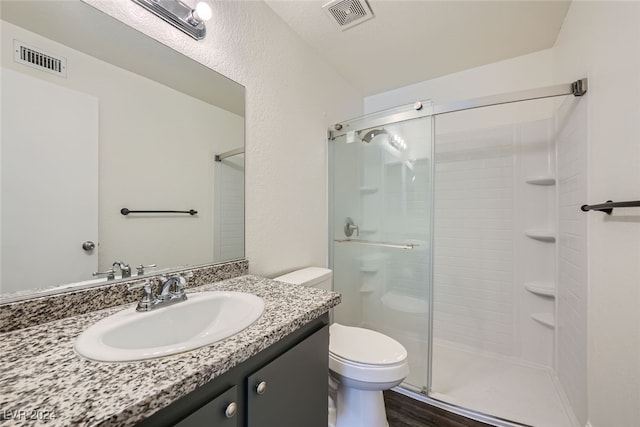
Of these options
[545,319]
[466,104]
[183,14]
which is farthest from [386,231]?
[183,14]

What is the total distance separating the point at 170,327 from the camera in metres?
0.84

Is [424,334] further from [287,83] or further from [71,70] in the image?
[71,70]

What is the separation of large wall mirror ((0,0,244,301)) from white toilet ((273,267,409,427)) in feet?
2.59

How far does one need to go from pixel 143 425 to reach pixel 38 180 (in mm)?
782

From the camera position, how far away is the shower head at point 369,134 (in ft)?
6.48

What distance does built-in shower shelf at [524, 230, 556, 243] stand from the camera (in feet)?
5.98

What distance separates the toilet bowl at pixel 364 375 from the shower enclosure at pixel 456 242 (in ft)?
1.92

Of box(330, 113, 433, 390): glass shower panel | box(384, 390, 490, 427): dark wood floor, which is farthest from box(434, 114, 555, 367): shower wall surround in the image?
box(384, 390, 490, 427): dark wood floor

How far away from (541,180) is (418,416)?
183 cm

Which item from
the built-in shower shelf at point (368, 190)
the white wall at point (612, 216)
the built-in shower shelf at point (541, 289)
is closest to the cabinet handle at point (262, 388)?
the white wall at point (612, 216)

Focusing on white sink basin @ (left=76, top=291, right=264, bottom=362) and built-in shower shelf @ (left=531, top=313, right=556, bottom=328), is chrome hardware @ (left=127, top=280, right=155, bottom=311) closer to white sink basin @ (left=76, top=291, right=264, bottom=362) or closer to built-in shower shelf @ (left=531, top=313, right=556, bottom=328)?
white sink basin @ (left=76, top=291, right=264, bottom=362)

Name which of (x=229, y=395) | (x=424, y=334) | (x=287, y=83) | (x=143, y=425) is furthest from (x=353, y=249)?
(x=143, y=425)

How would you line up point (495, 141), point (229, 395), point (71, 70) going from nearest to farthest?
1. point (229, 395)
2. point (71, 70)
3. point (495, 141)

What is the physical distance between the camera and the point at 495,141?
2.07 m
